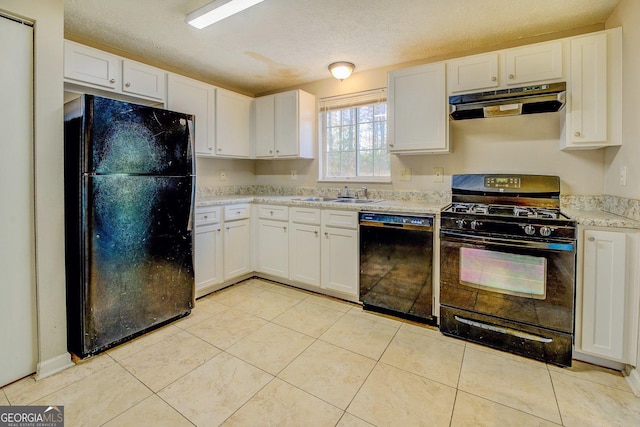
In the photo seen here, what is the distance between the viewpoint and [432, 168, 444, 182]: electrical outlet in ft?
9.34

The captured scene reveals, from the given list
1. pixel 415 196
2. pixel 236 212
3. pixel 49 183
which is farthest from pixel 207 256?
pixel 415 196

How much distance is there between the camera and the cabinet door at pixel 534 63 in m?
2.12

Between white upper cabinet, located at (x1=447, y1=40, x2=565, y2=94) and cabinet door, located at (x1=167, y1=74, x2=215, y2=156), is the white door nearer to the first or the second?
cabinet door, located at (x1=167, y1=74, x2=215, y2=156)

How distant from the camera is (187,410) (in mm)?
1517

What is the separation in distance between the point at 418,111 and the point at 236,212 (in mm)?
2038

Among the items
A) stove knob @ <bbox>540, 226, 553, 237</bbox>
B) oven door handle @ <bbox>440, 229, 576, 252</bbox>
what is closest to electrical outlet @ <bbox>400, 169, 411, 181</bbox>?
oven door handle @ <bbox>440, 229, 576, 252</bbox>

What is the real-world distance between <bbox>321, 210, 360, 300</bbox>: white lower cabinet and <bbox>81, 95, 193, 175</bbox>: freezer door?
131 centimetres

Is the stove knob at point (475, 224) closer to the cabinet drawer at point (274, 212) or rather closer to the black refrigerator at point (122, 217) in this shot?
the cabinet drawer at point (274, 212)

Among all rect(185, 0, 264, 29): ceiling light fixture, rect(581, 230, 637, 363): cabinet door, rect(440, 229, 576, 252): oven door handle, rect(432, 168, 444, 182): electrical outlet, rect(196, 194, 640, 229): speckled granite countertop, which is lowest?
rect(581, 230, 637, 363): cabinet door

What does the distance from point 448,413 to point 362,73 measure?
3.10 metres

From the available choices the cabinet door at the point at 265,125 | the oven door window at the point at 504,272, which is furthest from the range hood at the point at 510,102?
the cabinet door at the point at 265,125

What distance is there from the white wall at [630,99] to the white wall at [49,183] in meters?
3.46

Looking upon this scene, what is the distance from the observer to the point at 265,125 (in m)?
3.66

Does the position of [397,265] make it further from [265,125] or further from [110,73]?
[110,73]
